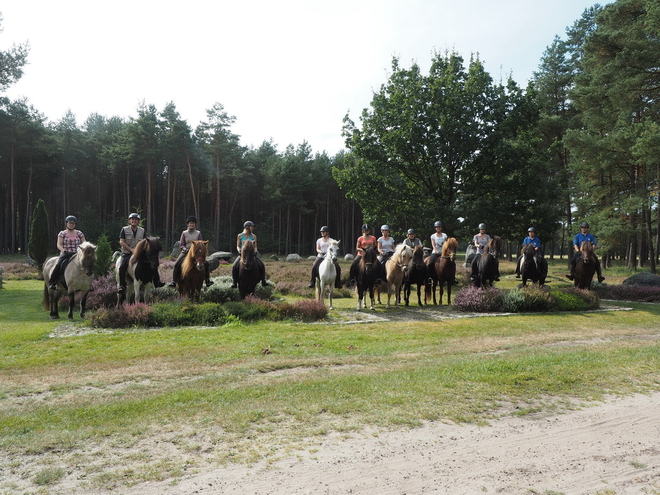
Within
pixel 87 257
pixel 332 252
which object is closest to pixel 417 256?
pixel 332 252

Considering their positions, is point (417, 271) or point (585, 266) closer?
point (417, 271)

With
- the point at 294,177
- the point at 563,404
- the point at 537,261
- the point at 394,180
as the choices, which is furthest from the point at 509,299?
the point at 294,177

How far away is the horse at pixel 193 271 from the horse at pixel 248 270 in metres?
1.10

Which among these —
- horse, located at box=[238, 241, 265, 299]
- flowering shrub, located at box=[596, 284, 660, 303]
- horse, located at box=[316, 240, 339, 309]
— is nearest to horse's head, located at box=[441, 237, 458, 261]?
horse, located at box=[316, 240, 339, 309]

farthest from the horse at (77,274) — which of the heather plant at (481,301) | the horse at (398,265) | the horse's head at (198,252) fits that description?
the heather plant at (481,301)

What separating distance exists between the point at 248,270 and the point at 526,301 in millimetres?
9437

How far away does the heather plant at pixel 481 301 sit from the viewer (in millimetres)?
14312

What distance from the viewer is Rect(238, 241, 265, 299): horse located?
Result: 41.0ft

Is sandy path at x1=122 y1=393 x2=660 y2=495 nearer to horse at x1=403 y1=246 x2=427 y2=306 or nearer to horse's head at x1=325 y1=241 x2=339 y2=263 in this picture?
horse's head at x1=325 y1=241 x2=339 y2=263

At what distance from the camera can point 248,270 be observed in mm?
12906

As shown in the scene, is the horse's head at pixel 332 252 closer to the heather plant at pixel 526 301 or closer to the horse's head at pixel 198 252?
the horse's head at pixel 198 252

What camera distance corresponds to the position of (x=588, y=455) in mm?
4066

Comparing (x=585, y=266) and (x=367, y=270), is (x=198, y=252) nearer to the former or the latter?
(x=367, y=270)

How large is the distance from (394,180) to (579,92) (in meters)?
14.7
